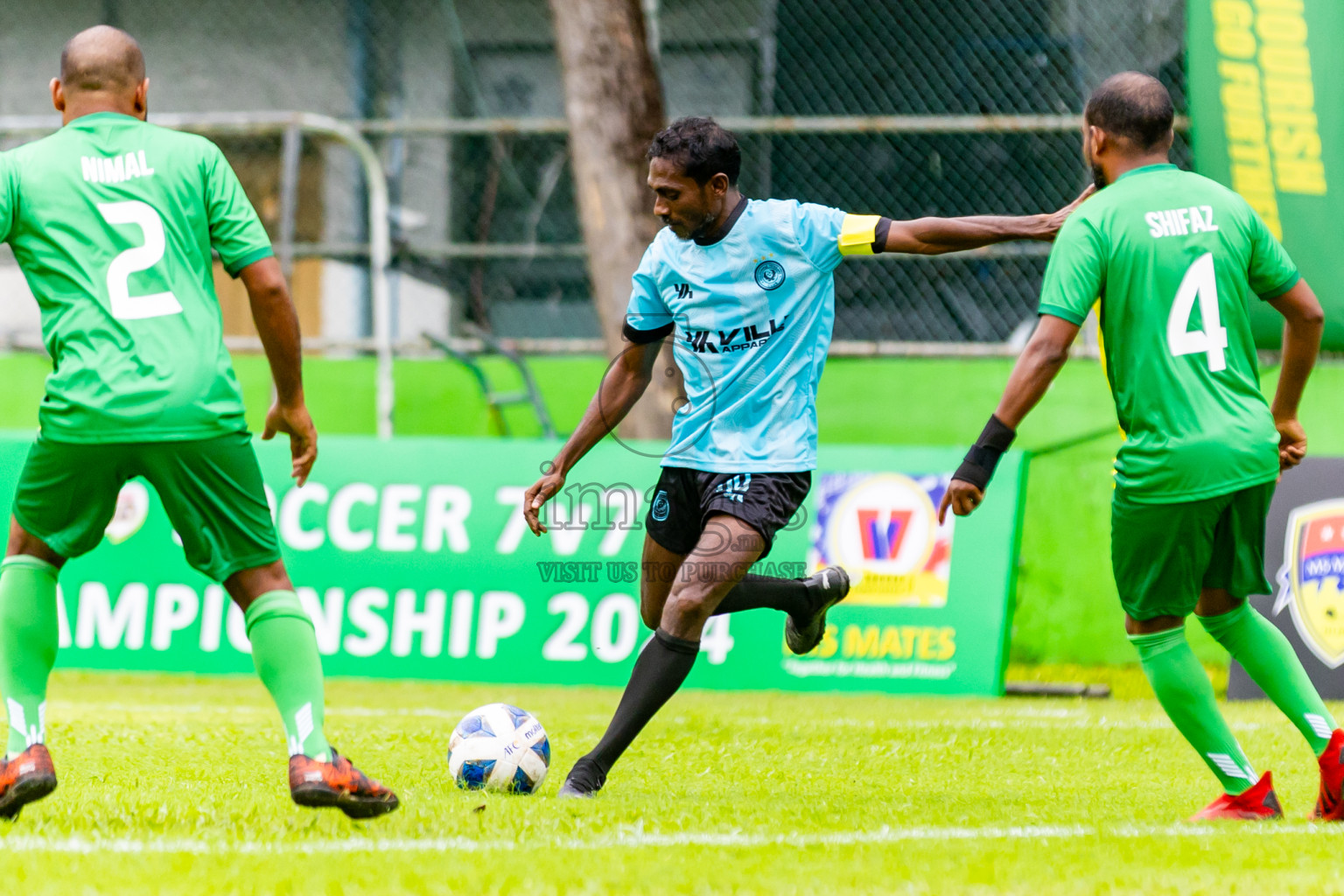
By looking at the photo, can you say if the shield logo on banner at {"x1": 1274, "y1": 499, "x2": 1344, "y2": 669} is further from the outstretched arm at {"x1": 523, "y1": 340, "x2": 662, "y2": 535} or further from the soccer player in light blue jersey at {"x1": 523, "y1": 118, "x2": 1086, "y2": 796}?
the outstretched arm at {"x1": 523, "y1": 340, "x2": 662, "y2": 535}

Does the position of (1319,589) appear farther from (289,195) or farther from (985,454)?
(289,195)

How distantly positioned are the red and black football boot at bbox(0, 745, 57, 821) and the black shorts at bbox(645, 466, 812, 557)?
1977mm

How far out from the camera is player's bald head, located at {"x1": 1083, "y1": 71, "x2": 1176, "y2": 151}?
4.26 metres

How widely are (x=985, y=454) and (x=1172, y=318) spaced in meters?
0.65

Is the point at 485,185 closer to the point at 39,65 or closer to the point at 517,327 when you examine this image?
the point at 517,327

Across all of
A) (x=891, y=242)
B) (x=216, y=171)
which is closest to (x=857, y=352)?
(x=891, y=242)

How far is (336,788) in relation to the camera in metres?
3.73

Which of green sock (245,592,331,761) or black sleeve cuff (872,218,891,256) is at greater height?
black sleeve cuff (872,218,891,256)

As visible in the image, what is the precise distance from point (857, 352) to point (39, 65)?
832cm

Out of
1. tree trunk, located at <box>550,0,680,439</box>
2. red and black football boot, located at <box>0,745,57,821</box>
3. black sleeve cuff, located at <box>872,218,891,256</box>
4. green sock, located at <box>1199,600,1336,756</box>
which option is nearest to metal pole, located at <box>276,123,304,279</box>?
tree trunk, located at <box>550,0,680,439</box>

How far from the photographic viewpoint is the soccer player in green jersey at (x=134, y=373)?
3.89 meters

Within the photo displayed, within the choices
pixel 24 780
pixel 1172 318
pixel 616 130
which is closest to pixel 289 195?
pixel 616 130

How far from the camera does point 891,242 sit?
479 cm

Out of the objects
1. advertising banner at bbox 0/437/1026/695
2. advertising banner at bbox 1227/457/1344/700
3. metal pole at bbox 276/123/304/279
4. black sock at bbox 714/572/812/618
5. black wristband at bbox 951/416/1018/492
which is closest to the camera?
black wristband at bbox 951/416/1018/492
